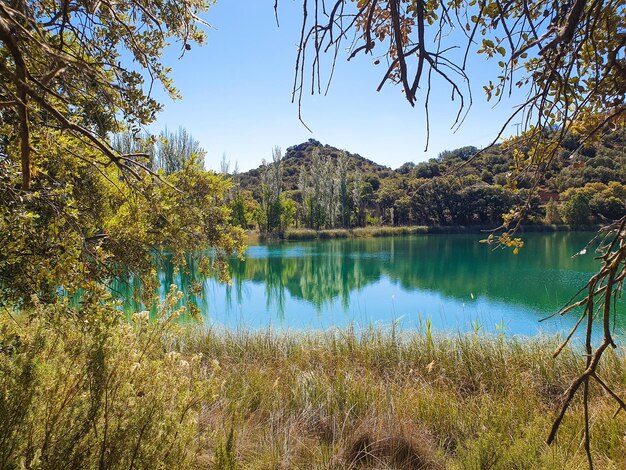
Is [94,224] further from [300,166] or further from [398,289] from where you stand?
[300,166]

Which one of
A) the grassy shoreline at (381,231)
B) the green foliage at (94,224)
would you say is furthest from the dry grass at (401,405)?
the grassy shoreline at (381,231)

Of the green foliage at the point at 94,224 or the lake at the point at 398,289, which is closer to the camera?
the green foliage at the point at 94,224

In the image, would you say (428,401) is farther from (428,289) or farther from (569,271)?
(569,271)

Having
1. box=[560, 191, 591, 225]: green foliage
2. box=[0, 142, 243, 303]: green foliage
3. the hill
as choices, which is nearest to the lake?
box=[0, 142, 243, 303]: green foliage

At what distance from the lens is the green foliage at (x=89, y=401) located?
1.19 metres

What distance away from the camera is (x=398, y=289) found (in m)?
15.6

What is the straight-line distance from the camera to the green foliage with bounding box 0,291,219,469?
1.19 m

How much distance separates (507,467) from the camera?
2.00 meters

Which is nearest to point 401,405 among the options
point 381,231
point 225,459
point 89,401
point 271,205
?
point 225,459

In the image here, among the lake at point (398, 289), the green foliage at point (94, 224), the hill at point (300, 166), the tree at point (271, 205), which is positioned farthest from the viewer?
the hill at point (300, 166)

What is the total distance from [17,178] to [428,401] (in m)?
3.26

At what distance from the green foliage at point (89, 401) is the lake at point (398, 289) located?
2422 mm

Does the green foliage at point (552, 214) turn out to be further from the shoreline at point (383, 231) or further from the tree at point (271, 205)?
the tree at point (271, 205)

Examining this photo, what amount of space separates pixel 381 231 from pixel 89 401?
4108 centimetres
